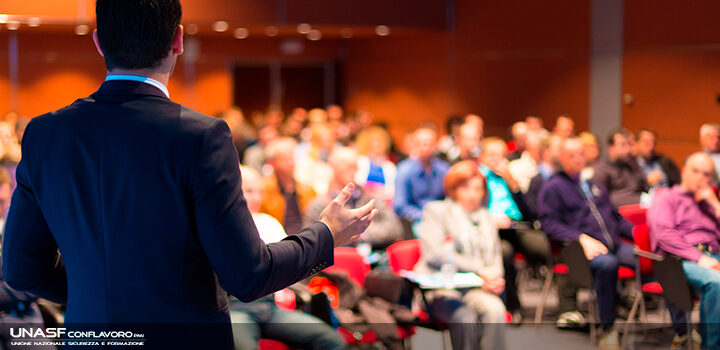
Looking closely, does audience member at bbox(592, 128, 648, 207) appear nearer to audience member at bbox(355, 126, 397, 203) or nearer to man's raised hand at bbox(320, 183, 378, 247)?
audience member at bbox(355, 126, 397, 203)

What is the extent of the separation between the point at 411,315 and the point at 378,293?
234 mm

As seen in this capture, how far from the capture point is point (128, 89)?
1400 mm

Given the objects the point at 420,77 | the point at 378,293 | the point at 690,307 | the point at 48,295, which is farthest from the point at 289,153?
the point at 420,77

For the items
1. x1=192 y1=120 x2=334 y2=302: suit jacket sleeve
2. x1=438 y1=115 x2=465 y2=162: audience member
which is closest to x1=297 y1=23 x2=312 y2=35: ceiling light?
x1=438 y1=115 x2=465 y2=162: audience member

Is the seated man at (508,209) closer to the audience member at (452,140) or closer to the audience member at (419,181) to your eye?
the audience member at (419,181)

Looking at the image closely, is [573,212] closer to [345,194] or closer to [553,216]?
[553,216]

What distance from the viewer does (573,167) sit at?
6164mm

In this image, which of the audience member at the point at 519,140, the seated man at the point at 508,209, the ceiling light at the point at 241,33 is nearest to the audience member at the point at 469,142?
the seated man at the point at 508,209

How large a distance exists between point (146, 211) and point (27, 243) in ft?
0.93

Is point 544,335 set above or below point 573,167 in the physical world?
below

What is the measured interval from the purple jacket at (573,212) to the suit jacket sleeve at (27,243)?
490cm

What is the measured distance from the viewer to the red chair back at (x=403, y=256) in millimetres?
4711

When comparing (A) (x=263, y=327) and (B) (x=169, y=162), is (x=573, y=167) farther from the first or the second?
(B) (x=169, y=162)

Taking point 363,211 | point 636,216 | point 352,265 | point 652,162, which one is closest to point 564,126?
point 652,162
